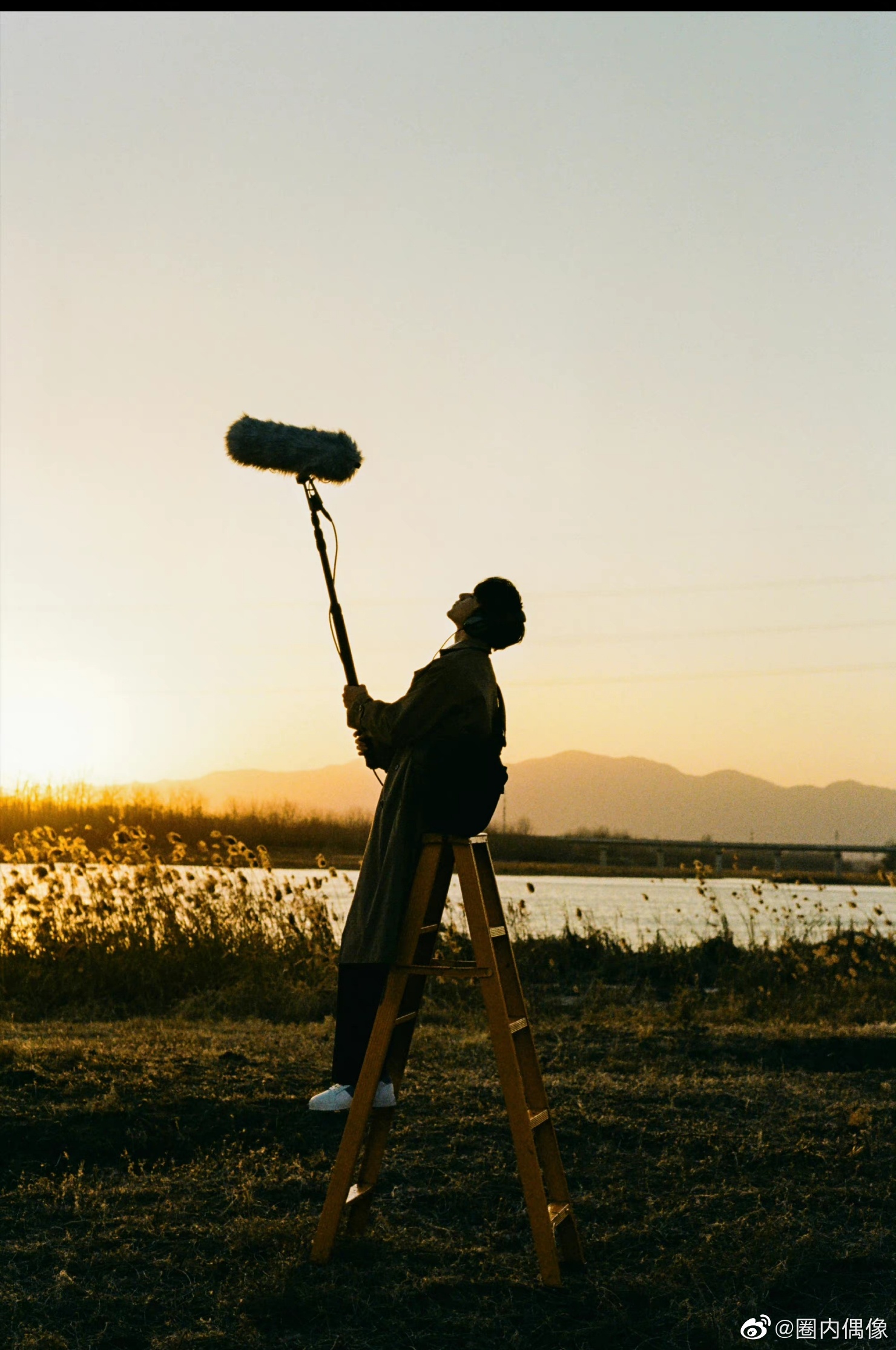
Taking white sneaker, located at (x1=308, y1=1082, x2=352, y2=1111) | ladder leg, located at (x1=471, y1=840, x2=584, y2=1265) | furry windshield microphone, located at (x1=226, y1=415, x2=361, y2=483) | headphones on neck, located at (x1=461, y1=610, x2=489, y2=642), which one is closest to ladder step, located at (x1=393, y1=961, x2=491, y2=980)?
ladder leg, located at (x1=471, y1=840, x2=584, y2=1265)

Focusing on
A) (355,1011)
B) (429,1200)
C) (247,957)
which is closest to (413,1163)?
(429,1200)

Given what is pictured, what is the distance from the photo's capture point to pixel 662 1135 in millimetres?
6098

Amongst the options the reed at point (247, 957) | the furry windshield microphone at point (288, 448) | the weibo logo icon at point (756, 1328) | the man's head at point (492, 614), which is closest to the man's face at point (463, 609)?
the man's head at point (492, 614)

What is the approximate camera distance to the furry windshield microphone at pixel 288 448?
475 centimetres

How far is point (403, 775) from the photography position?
437 cm

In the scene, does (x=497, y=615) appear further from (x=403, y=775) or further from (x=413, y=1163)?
(x=413, y=1163)

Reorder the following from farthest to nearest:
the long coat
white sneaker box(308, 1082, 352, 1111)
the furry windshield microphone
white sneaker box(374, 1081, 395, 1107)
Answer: the furry windshield microphone, white sneaker box(308, 1082, 352, 1111), white sneaker box(374, 1081, 395, 1107), the long coat

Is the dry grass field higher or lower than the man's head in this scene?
lower

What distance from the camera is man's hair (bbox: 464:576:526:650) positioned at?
4496 millimetres

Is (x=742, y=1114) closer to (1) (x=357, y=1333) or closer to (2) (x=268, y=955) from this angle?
(1) (x=357, y=1333)

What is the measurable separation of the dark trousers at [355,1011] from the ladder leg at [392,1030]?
10 cm

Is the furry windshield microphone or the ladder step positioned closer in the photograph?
the ladder step

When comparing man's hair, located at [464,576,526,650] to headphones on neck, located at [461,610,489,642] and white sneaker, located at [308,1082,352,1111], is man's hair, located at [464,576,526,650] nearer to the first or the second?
→ headphones on neck, located at [461,610,489,642]

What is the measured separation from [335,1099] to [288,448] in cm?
241
